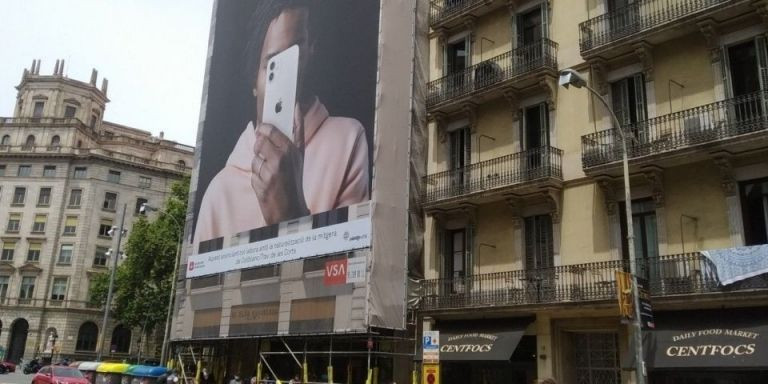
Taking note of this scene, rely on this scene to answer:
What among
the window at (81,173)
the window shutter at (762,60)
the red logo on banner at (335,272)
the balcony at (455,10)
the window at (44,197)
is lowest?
the red logo on banner at (335,272)

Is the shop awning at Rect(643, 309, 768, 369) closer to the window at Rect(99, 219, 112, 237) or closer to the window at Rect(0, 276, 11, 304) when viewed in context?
the window at Rect(99, 219, 112, 237)

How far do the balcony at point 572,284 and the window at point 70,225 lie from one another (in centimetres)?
6418

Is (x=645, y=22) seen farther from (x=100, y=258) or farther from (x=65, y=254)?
(x=65, y=254)

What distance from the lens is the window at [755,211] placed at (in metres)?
16.8

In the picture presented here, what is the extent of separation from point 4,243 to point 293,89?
6380 cm

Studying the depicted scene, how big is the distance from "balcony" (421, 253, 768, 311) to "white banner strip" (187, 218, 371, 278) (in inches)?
122

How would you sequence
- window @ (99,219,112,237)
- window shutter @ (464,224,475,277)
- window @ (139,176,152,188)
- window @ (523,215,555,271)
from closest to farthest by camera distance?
1. window @ (523,215,555,271)
2. window shutter @ (464,224,475,277)
3. window @ (99,219,112,237)
4. window @ (139,176,152,188)

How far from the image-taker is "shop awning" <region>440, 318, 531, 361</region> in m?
20.1

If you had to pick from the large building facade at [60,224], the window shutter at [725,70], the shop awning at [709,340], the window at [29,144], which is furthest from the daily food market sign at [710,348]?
the window at [29,144]

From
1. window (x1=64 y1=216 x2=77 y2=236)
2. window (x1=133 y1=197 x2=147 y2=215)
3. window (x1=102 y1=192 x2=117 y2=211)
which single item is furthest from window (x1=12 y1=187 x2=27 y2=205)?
window (x1=133 y1=197 x2=147 y2=215)

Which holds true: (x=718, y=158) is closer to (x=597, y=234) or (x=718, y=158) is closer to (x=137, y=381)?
(x=597, y=234)

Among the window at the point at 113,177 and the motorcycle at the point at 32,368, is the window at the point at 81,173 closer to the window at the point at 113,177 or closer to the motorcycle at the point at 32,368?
the window at the point at 113,177

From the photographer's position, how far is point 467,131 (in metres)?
24.7

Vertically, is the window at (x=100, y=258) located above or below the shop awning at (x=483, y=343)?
above
